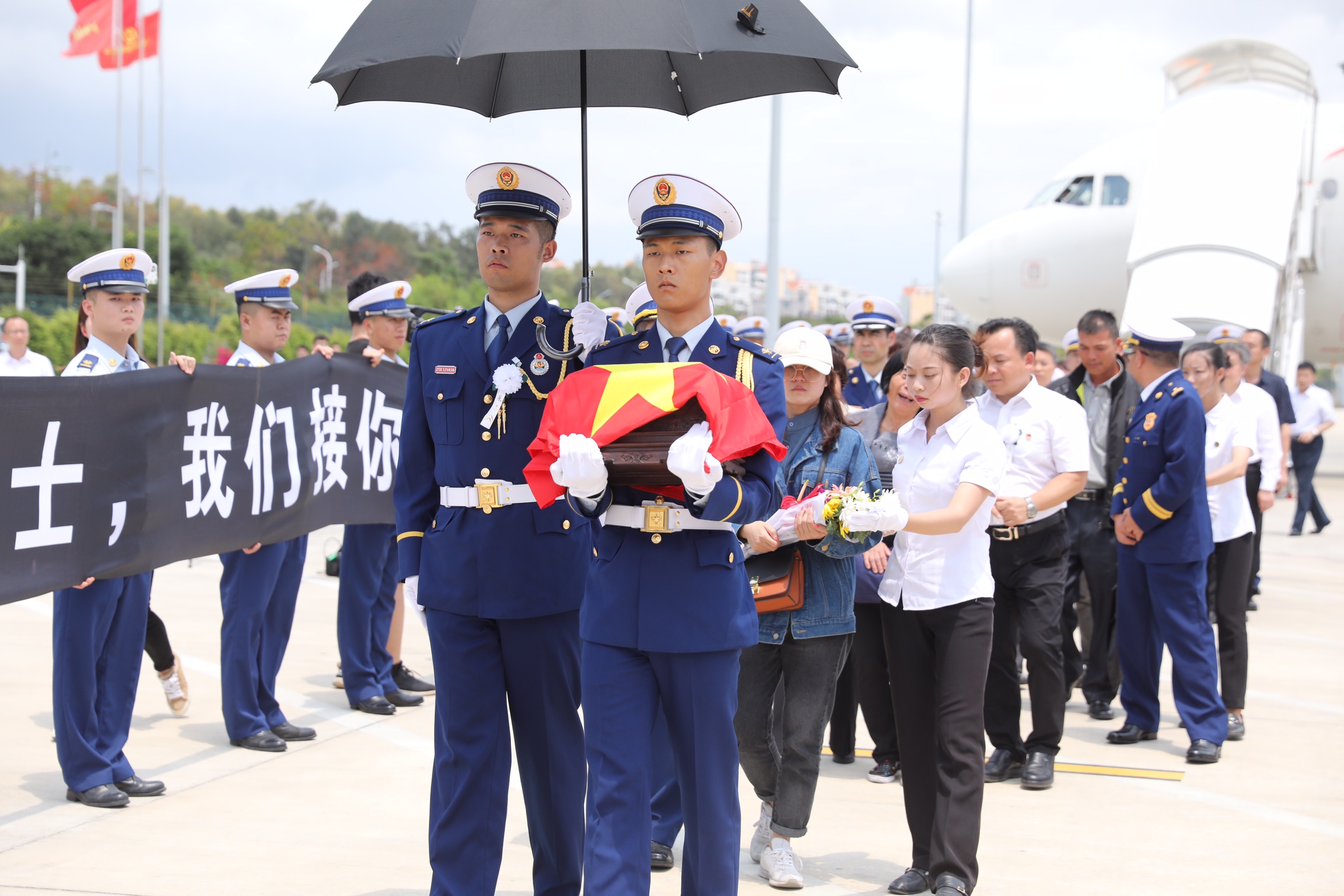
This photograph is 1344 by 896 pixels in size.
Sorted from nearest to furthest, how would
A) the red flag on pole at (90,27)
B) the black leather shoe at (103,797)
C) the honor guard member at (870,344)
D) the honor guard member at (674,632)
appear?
the honor guard member at (674,632) → the black leather shoe at (103,797) → the honor guard member at (870,344) → the red flag on pole at (90,27)

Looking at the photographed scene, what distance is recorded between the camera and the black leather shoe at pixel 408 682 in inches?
274

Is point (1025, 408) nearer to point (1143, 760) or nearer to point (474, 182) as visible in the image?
point (1143, 760)

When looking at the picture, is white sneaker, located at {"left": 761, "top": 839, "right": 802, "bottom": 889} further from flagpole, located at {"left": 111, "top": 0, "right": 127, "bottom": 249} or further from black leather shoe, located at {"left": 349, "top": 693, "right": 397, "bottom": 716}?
flagpole, located at {"left": 111, "top": 0, "right": 127, "bottom": 249}

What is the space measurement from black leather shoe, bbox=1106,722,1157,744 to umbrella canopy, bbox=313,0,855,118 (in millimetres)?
4115

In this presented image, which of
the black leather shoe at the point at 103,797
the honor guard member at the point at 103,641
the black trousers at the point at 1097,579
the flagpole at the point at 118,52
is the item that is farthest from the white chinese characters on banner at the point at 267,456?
the flagpole at the point at 118,52

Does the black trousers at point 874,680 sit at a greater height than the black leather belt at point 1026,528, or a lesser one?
lesser

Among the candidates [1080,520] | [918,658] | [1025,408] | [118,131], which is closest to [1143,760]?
[1080,520]

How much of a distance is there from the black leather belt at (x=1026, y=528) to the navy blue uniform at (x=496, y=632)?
2576 millimetres

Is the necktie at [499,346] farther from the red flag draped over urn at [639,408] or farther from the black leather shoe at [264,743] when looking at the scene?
the black leather shoe at [264,743]

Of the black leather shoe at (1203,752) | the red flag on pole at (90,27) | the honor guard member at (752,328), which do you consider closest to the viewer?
the black leather shoe at (1203,752)

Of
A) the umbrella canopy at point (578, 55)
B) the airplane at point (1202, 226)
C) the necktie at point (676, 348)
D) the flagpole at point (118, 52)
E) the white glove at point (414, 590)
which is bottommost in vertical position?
the white glove at point (414, 590)

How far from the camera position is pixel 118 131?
3459 cm

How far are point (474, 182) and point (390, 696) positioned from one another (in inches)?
151

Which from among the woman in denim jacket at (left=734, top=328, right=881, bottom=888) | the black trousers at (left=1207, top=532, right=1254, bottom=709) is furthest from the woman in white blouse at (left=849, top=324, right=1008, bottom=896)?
the black trousers at (left=1207, top=532, right=1254, bottom=709)
